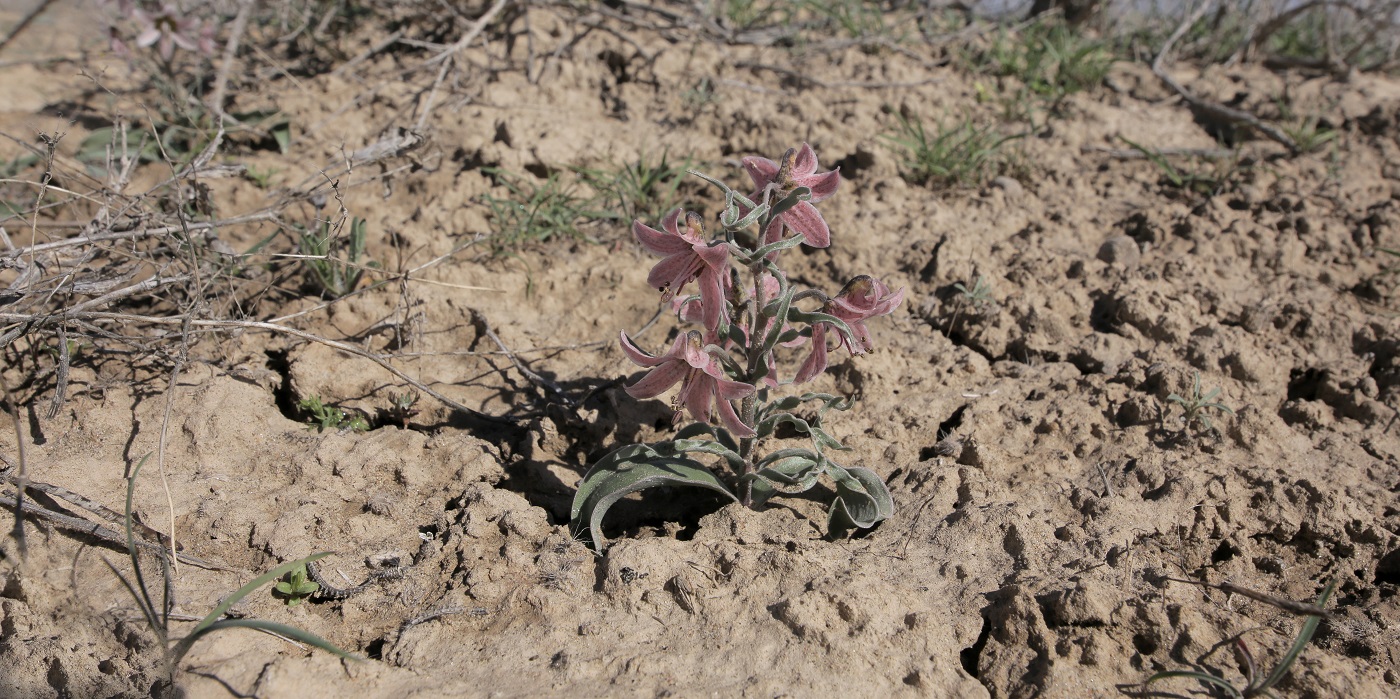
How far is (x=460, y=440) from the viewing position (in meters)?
2.78

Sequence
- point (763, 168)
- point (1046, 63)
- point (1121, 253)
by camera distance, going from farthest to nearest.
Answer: point (1046, 63), point (1121, 253), point (763, 168)

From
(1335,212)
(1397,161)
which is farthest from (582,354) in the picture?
(1397,161)

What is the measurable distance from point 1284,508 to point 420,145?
3534 millimetres

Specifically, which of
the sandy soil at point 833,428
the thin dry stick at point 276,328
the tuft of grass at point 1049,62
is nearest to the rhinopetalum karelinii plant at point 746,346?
the sandy soil at point 833,428

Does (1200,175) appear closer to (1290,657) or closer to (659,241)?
(1290,657)

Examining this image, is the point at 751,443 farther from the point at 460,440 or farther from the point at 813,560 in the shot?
Result: the point at 460,440

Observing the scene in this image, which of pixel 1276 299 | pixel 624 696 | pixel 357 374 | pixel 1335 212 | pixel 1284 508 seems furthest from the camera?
pixel 1335 212

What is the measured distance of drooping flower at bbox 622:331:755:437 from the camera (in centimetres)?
214

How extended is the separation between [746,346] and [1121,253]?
78.2 inches

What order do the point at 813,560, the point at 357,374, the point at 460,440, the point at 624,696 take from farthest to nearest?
the point at 357,374
the point at 460,440
the point at 813,560
the point at 624,696

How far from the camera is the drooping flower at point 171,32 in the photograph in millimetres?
4305

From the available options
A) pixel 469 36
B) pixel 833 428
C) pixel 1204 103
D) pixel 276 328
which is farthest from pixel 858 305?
pixel 1204 103

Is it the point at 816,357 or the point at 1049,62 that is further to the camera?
the point at 1049,62

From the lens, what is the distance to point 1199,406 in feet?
8.93
